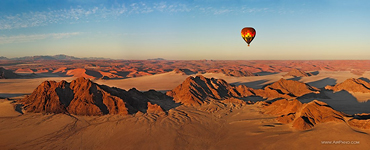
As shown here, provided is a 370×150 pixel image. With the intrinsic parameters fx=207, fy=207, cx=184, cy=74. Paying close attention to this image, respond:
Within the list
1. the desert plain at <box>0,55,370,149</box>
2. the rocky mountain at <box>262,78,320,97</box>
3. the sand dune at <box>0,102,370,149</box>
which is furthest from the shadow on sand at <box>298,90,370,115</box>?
the sand dune at <box>0,102,370,149</box>

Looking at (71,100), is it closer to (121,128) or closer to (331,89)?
(121,128)

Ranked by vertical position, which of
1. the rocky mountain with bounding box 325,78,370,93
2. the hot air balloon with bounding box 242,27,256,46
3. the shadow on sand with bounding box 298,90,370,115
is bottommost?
the shadow on sand with bounding box 298,90,370,115

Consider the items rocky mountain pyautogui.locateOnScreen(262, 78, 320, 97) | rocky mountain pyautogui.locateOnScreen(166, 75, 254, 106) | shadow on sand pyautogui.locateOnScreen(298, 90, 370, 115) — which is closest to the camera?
shadow on sand pyautogui.locateOnScreen(298, 90, 370, 115)

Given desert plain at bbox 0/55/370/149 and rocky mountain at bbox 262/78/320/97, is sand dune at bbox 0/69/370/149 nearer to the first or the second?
desert plain at bbox 0/55/370/149

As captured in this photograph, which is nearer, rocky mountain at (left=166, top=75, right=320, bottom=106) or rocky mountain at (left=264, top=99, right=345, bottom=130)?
rocky mountain at (left=264, top=99, right=345, bottom=130)

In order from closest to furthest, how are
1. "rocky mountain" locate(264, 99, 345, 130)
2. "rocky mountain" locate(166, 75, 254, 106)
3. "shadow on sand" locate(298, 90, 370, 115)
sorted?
"rocky mountain" locate(264, 99, 345, 130)
"shadow on sand" locate(298, 90, 370, 115)
"rocky mountain" locate(166, 75, 254, 106)

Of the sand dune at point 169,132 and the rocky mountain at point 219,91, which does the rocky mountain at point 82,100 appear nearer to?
the sand dune at point 169,132

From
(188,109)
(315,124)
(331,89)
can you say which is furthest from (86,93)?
(331,89)
